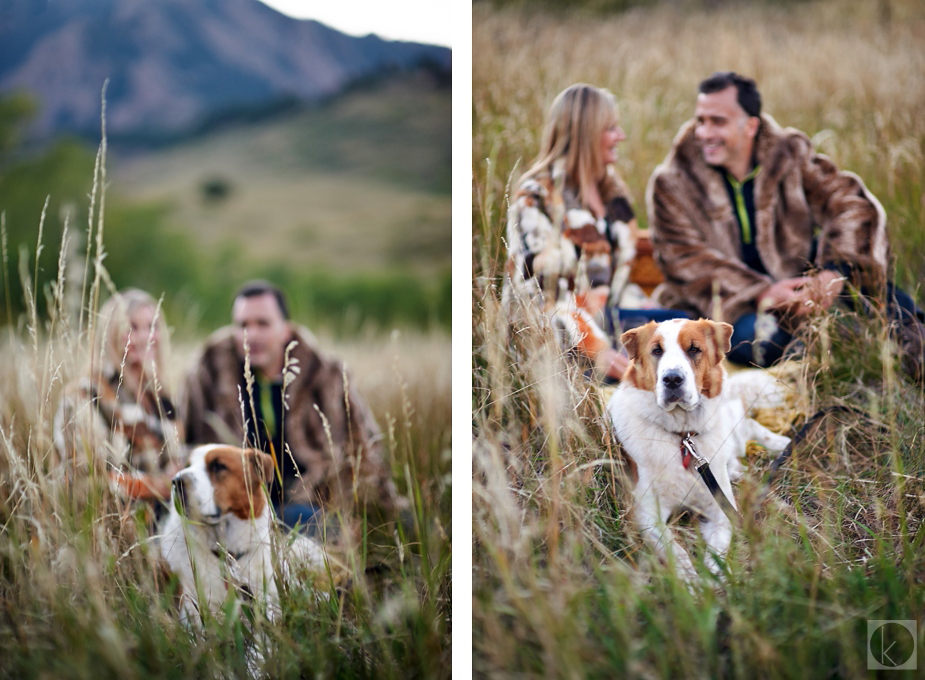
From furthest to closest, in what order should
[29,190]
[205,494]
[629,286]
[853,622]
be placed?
[629,286]
[29,190]
[205,494]
[853,622]

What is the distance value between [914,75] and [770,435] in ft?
4.56

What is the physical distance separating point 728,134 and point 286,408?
5.65ft

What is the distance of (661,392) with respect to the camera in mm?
2082

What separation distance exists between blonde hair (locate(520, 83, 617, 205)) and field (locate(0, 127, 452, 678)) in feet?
2.21

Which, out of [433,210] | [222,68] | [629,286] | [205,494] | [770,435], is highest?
[222,68]

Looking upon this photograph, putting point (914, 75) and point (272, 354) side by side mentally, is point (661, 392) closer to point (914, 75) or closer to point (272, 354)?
point (272, 354)

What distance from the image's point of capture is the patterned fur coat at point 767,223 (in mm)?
2348

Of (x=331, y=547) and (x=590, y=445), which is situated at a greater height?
(x=590, y=445)

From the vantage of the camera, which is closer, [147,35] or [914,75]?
Answer: [147,35]

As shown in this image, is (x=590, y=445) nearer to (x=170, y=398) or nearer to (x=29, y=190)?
(x=170, y=398)

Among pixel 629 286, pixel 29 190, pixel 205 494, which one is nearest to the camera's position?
pixel 205 494

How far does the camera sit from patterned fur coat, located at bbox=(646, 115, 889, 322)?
7.70 ft

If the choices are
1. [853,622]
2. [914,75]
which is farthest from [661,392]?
[914,75]

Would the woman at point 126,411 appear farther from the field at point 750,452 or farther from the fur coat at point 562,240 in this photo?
the fur coat at point 562,240
